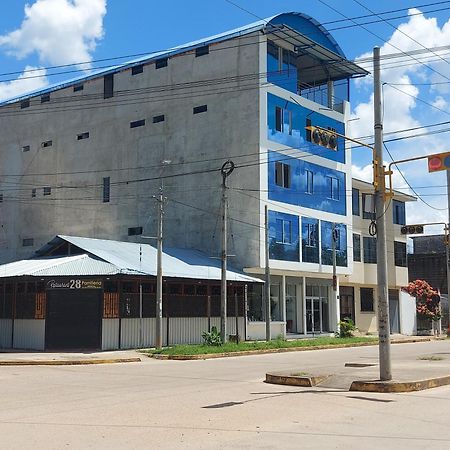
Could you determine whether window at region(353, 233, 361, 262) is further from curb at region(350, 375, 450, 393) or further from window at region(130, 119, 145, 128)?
curb at region(350, 375, 450, 393)

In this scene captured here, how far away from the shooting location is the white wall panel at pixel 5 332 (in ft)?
101

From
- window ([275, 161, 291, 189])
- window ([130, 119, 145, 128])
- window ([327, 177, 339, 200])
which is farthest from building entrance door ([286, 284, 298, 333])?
window ([130, 119, 145, 128])

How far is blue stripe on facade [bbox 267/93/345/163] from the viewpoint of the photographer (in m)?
39.9

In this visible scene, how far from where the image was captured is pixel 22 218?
51.6 meters

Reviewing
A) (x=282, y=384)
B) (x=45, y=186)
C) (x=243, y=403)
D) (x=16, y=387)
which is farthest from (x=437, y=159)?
(x=45, y=186)

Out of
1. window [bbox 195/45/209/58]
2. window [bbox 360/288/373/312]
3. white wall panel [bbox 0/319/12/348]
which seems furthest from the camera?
window [bbox 360/288/373/312]

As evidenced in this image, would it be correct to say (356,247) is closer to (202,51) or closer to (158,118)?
(158,118)

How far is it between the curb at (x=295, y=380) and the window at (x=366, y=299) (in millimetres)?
36483

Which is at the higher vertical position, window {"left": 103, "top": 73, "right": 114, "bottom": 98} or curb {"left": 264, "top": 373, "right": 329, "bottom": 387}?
window {"left": 103, "top": 73, "right": 114, "bottom": 98}

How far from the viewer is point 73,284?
2861cm

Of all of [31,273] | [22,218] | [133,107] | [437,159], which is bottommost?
[31,273]

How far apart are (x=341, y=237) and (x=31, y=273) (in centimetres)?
2410

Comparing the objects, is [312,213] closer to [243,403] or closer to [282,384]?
[282,384]

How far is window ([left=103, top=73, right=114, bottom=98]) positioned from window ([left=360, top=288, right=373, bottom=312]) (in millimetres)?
24569
